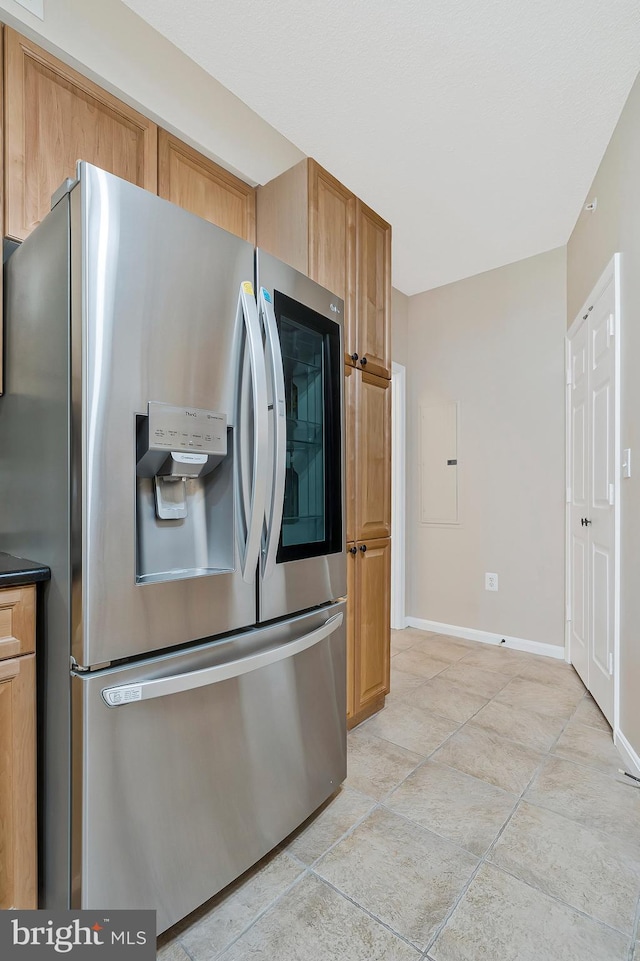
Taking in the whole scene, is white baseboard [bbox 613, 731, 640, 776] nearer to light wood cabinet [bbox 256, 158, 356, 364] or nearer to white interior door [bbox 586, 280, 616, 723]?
white interior door [bbox 586, 280, 616, 723]

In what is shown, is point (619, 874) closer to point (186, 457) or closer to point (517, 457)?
point (186, 457)

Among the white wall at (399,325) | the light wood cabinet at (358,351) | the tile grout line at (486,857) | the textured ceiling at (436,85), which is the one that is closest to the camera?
the tile grout line at (486,857)

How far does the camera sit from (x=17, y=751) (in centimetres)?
110

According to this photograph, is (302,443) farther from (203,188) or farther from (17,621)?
(203,188)

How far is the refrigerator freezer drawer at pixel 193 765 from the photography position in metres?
1.04

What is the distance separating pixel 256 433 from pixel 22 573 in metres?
0.63

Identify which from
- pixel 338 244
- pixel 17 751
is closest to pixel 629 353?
pixel 338 244

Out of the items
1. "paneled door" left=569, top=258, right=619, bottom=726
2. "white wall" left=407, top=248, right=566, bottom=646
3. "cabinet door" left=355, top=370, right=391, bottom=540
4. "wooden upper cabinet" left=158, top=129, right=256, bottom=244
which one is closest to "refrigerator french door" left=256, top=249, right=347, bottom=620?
"cabinet door" left=355, top=370, right=391, bottom=540

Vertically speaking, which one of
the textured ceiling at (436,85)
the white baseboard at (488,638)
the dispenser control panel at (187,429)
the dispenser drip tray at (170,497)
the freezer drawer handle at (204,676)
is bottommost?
the white baseboard at (488,638)

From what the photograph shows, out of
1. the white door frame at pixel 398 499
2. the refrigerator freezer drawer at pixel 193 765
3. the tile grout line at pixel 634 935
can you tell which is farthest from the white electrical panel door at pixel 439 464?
the tile grout line at pixel 634 935

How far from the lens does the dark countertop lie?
1.07 metres

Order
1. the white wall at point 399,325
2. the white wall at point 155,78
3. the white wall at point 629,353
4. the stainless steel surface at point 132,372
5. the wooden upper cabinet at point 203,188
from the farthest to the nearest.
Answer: the white wall at point 399,325 < the white wall at point 629,353 < the wooden upper cabinet at point 203,188 < the white wall at point 155,78 < the stainless steel surface at point 132,372

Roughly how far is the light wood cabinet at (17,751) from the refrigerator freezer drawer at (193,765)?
0.16 meters

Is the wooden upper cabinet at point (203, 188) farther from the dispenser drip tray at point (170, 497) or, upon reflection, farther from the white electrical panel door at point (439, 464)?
the white electrical panel door at point (439, 464)
